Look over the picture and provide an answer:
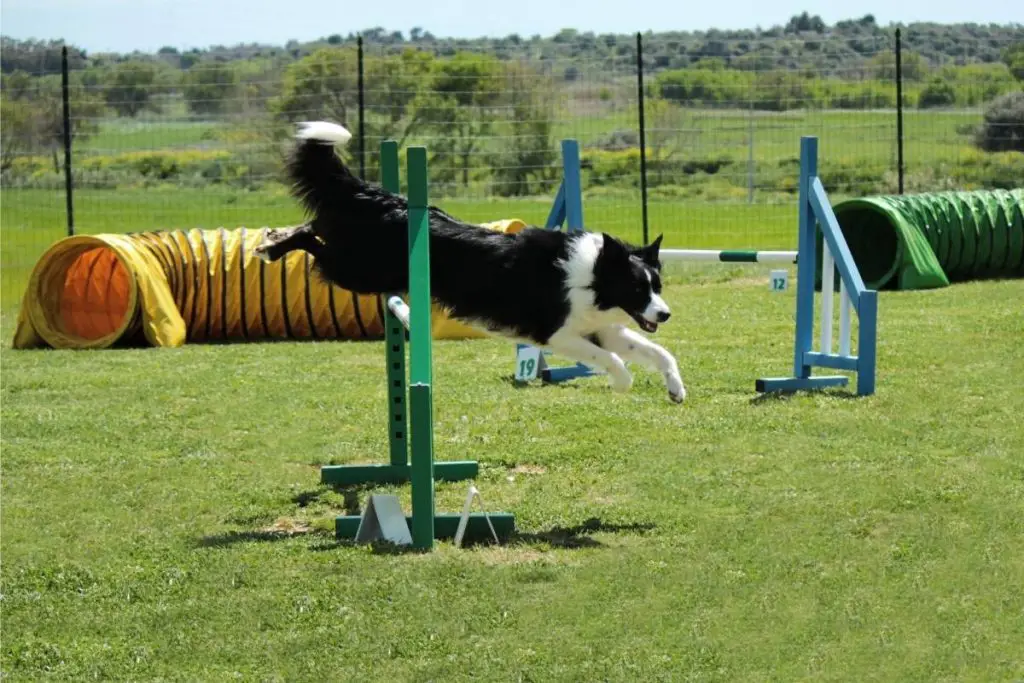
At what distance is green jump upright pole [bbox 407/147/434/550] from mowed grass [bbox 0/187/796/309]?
10.3 m

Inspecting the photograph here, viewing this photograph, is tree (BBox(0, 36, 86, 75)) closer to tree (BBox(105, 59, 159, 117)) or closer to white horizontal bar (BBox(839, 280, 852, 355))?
tree (BBox(105, 59, 159, 117))

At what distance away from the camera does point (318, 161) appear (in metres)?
6.55

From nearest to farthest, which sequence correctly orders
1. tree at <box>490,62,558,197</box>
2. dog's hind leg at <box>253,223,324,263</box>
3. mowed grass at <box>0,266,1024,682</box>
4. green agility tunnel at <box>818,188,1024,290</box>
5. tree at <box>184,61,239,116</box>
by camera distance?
mowed grass at <box>0,266,1024,682</box>
dog's hind leg at <box>253,223,324,263</box>
green agility tunnel at <box>818,188,1024,290</box>
tree at <box>490,62,558,197</box>
tree at <box>184,61,239,116</box>

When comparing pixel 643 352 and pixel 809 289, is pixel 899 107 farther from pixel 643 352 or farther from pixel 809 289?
pixel 643 352

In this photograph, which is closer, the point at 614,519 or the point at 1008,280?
the point at 614,519

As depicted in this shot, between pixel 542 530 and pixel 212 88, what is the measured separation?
19.8 meters

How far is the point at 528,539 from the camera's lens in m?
5.46

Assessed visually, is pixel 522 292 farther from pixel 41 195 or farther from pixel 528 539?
pixel 41 195

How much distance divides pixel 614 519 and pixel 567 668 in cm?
167

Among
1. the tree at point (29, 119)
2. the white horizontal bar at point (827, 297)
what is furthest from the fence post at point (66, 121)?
the white horizontal bar at point (827, 297)

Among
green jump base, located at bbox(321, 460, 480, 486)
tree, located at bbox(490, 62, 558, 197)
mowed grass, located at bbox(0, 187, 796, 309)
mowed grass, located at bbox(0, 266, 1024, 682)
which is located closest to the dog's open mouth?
mowed grass, located at bbox(0, 266, 1024, 682)

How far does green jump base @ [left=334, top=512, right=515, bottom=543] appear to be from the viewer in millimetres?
5445

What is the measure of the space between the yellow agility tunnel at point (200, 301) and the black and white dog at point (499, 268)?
4.31m

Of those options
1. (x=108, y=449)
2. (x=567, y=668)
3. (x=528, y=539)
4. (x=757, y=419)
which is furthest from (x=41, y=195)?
(x=567, y=668)
